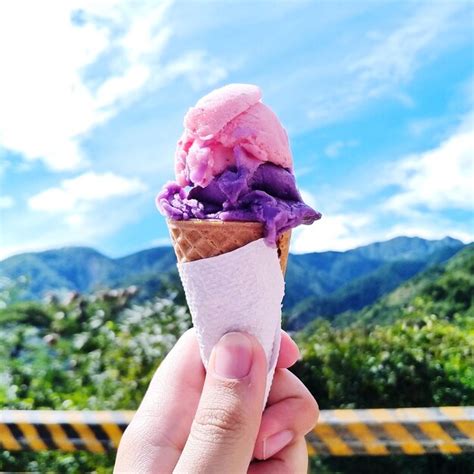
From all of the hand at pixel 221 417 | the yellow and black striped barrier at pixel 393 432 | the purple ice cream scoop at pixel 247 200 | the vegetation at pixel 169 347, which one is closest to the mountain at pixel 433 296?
the vegetation at pixel 169 347

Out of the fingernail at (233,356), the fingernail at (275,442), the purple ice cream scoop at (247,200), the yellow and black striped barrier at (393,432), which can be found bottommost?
the yellow and black striped barrier at (393,432)

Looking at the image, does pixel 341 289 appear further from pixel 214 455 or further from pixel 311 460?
pixel 214 455

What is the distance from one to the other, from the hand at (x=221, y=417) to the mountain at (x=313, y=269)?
3.84 m

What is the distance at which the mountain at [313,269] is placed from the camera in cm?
590

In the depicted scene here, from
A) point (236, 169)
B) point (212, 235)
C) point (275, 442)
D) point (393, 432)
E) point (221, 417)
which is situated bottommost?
point (393, 432)

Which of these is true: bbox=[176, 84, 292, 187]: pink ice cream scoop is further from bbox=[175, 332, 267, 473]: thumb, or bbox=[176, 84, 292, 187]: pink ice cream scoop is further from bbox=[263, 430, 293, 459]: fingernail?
bbox=[263, 430, 293, 459]: fingernail

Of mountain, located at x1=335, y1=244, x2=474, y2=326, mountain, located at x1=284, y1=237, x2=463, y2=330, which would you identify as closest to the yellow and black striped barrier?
mountain, located at x1=335, y1=244, x2=474, y2=326

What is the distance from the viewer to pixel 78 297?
5.02m

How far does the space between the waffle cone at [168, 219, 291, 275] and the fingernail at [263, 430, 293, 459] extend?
440 mm

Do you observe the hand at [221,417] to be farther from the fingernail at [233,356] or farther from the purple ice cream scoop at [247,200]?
the purple ice cream scoop at [247,200]

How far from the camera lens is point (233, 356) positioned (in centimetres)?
130

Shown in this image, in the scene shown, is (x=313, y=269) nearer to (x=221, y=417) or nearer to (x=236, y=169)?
(x=236, y=169)

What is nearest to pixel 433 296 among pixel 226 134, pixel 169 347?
pixel 169 347

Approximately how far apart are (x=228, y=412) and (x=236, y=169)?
0.47m
